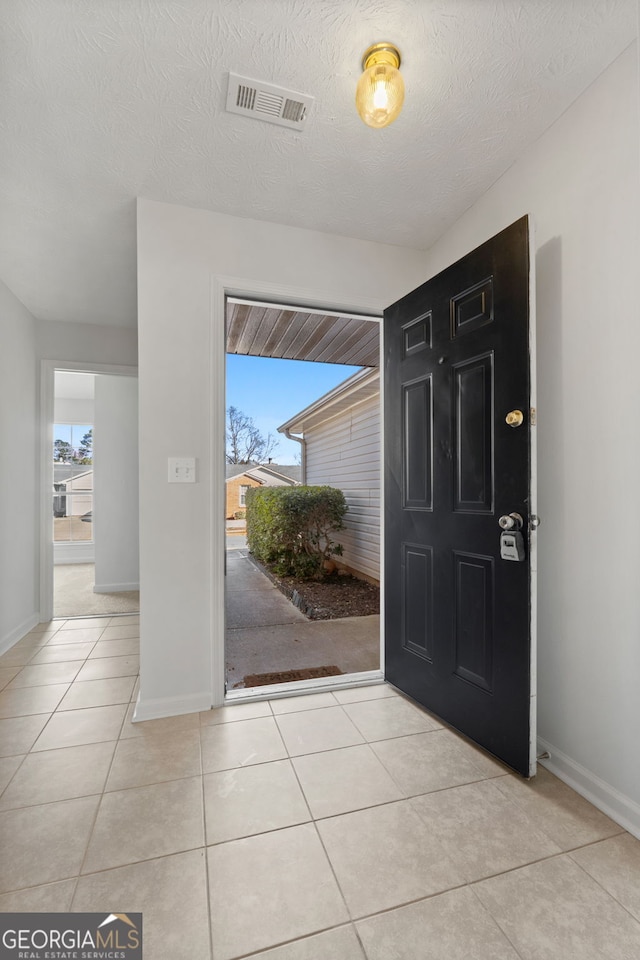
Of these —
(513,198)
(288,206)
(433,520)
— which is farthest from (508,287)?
(288,206)

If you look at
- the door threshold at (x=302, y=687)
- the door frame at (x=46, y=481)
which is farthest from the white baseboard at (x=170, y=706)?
the door frame at (x=46, y=481)

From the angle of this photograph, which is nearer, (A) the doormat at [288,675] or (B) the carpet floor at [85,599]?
(A) the doormat at [288,675]

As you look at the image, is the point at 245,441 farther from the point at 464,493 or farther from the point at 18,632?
the point at 464,493

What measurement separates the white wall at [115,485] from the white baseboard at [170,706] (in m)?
2.84

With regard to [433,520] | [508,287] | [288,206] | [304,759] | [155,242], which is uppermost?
[288,206]

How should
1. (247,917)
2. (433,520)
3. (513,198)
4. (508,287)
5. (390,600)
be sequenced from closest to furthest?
1. (247,917)
2. (508,287)
3. (513,198)
4. (433,520)
5. (390,600)

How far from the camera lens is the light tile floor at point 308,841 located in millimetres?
1086

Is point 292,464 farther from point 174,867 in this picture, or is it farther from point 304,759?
point 174,867

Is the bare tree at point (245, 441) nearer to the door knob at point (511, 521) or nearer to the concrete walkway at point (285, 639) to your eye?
the concrete walkway at point (285, 639)

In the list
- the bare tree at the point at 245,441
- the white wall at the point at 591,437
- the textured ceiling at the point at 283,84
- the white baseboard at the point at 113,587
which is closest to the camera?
the textured ceiling at the point at 283,84

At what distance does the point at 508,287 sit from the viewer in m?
1.73

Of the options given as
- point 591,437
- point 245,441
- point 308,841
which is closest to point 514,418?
point 591,437

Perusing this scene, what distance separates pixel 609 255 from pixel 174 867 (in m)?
2.42

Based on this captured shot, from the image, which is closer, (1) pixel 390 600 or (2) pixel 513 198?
(2) pixel 513 198
